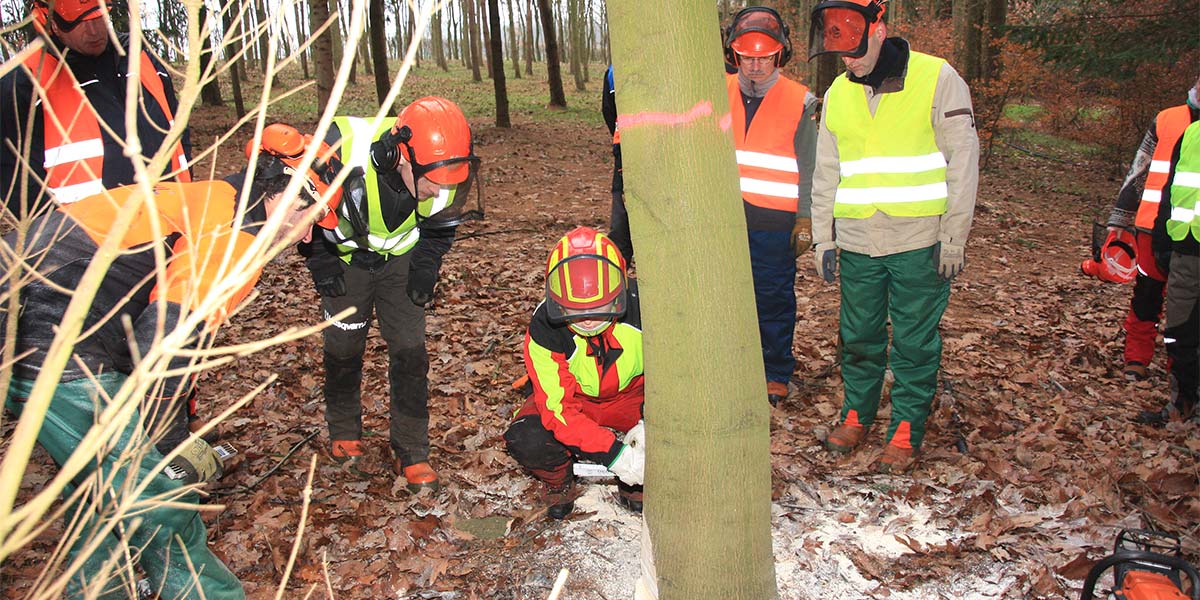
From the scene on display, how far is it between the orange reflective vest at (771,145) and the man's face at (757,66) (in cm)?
9

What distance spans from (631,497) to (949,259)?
6.08ft

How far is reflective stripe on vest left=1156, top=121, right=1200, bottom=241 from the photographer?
421 cm

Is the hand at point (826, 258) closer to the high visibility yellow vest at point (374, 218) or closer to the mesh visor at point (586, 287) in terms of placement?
the mesh visor at point (586, 287)

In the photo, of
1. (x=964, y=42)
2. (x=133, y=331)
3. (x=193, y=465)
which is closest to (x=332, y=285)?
(x=193, y=465)

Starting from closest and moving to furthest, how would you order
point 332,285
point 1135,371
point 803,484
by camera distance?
point 332,285 < point 803,484 < point 1135,371

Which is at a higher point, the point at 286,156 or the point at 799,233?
the point at 286,156

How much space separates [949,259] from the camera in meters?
3.67

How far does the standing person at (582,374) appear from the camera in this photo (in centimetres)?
339

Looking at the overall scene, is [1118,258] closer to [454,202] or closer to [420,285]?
[454,202]

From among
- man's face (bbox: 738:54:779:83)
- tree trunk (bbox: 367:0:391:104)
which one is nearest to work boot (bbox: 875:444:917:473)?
man's face (bbox: 738:54:779:83)

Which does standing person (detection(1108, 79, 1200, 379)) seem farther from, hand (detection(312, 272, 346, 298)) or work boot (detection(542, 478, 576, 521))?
hand (detection(312, 272, 346, 298))

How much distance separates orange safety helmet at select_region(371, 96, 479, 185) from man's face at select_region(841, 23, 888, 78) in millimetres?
1791

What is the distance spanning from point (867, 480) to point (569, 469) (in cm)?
148

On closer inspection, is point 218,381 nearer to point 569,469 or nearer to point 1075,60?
point 569,469
